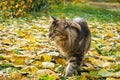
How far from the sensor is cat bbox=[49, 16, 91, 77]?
4215mm

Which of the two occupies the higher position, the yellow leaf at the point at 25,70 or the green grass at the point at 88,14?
the yellow leaf at the point at 25,70

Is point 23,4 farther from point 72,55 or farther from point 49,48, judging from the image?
point 72,55

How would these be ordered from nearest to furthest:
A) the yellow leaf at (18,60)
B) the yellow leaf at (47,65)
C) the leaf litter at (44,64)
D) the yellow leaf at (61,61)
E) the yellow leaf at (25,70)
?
1. the leaf litter at (44,64)
2. the yellow leaf at (25,70)
3. the yellow leaf at (47,65)
4. the yellow leaf at (18,60)
5. the yellow leaf at (61,61)

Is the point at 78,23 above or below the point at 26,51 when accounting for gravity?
above

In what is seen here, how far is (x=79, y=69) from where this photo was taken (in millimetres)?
4512

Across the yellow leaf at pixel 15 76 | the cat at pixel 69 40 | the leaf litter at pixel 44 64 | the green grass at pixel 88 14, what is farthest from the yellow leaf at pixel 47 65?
the green grass at pixel 88 14

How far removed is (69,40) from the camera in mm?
4273

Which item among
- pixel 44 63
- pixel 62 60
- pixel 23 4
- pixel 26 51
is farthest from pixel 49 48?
pixel 23 4

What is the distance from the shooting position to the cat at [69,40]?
4.21 meters

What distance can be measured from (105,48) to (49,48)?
93 centimetres

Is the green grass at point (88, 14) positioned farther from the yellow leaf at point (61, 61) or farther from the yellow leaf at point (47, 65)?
the yellow leaf at point (47, 65)

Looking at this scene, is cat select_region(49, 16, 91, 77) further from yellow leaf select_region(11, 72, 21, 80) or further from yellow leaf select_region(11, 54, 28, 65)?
yellow leaf select_region(11, 72, 21, 80)

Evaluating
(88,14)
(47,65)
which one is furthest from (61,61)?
(88,14)

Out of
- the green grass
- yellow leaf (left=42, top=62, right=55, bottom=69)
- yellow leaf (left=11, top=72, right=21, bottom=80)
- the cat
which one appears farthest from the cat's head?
the green grass
